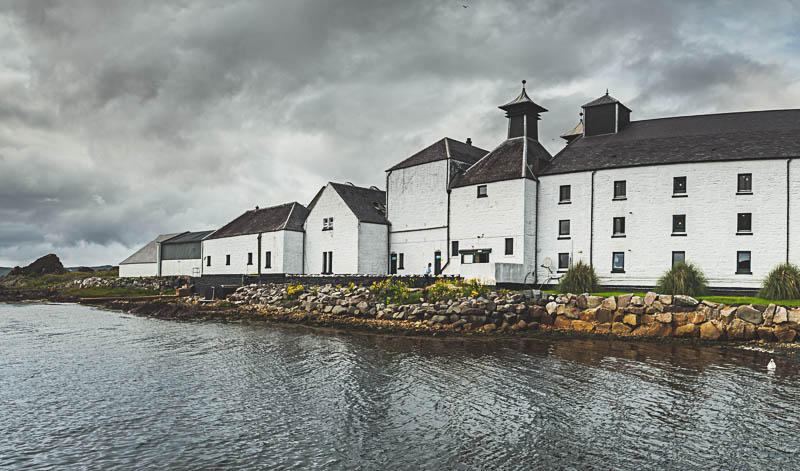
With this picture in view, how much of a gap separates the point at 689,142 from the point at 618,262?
883 centimetres

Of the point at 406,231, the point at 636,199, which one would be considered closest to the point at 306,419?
the point at 636,199

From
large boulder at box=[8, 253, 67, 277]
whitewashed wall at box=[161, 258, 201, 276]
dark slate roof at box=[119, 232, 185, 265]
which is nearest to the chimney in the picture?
whitewashed wall at box=[161, 258, 201, 276]

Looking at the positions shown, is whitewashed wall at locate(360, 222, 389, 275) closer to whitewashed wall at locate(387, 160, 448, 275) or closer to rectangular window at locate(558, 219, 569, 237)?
whitewashed wall at locate(387, 160, 448, 275)

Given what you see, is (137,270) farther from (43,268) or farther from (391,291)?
(391,291)

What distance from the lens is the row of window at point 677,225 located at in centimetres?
3284

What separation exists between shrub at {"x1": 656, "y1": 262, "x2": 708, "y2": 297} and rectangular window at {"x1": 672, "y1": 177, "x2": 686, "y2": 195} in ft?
17.5

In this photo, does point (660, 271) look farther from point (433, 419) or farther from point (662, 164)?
point (433, 419)

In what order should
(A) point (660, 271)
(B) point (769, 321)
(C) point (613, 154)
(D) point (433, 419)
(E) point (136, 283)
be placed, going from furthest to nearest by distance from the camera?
(E) point (136, 283), (C) point (613, 154), (A) point (660, 271), (B) point (769, 321), (D) point (433, 419)

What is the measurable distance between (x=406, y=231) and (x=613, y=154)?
16936mm

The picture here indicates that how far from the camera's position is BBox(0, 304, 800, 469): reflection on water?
11.0m

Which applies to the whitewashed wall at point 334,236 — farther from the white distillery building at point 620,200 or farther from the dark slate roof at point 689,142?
the dark slate roof at point 689,142

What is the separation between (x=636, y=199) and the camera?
35.7 meters

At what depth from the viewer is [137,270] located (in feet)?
240

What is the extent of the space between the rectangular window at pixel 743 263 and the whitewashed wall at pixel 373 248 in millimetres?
25369
